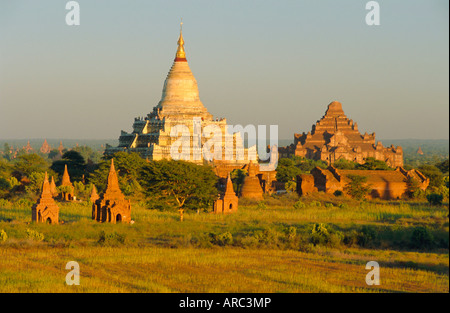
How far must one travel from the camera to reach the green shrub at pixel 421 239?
30.1m

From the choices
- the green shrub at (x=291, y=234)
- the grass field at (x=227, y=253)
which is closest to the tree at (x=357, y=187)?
the grass field at (x=227, y=253)

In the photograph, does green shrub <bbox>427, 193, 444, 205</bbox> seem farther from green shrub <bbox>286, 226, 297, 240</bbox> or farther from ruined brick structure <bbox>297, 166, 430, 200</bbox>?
green shrub <bbox>286, 226, 297, 240</bbox>

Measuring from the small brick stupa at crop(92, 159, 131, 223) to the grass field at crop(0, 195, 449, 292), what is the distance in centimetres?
93

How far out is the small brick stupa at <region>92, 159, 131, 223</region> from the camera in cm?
Result: 3778

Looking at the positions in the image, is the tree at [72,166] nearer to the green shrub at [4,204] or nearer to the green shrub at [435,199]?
the green shrub at [4,204]

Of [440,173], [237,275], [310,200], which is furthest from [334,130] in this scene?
[237,275]

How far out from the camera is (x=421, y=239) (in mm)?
30375

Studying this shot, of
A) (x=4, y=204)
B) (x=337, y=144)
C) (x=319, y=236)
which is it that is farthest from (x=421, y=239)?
(x=337, y=144)

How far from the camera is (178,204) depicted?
142ft

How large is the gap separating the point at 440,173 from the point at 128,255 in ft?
145

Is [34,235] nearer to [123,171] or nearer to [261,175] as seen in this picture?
[123,171]

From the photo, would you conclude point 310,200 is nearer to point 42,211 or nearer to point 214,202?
point 214,202

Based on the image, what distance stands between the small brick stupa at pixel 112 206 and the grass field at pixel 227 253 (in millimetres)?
931

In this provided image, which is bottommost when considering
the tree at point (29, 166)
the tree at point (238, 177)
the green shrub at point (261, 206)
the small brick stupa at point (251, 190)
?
the green shrub at point (261, 206)
